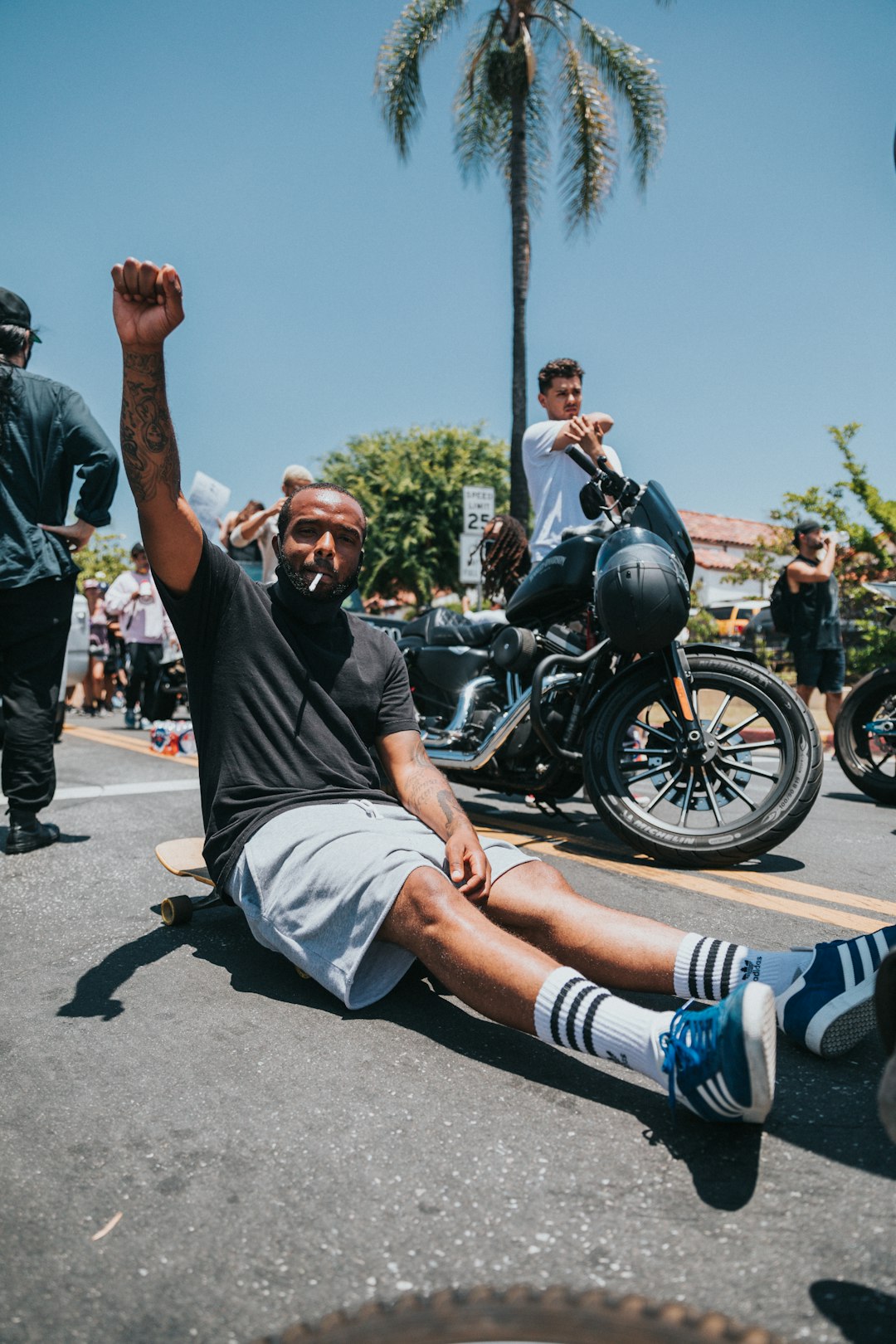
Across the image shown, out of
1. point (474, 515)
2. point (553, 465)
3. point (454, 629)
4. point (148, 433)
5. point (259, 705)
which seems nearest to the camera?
point (148, 433)

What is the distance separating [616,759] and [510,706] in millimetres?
736

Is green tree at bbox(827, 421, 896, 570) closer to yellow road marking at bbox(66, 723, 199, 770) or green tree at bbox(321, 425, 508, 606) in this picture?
yellow road marking at bbox(66, 723, 199, 770)

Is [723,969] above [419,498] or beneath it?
beneath

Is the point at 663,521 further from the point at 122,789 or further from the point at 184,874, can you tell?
the point at 122,789

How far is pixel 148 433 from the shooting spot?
236cm

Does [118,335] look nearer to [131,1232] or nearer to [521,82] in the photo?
[131,1232]

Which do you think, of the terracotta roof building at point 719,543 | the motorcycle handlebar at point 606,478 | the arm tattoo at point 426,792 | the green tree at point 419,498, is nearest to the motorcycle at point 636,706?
the motorcycle handlebar at point 606,478

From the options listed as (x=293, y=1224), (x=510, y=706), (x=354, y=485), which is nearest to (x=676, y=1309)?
(x=293, y=1224)

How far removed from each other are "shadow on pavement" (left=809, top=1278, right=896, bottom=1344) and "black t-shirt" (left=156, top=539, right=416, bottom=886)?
5.00 ft

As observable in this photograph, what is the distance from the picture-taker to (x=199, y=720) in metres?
2.58

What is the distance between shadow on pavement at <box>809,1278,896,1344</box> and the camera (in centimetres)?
117

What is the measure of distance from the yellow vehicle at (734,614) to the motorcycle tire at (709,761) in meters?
24.5

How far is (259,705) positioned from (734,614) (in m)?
35.9

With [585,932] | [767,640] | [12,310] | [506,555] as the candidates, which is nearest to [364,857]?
[585,932]
